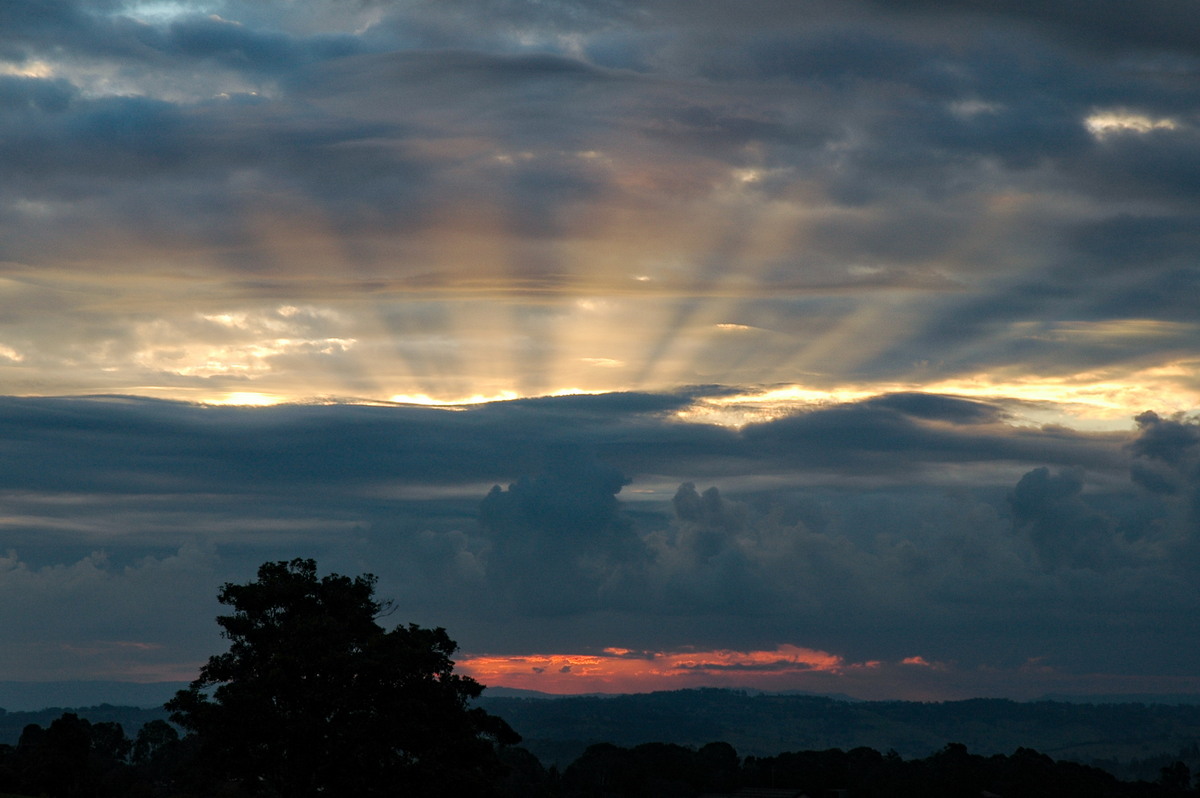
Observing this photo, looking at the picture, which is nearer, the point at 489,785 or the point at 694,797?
the point at 489,785

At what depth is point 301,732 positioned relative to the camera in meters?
61.8

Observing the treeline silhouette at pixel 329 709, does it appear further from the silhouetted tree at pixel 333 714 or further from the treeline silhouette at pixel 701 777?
the treeline silhouette at pixel 701 777

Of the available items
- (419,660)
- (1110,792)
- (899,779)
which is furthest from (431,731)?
(899,779)

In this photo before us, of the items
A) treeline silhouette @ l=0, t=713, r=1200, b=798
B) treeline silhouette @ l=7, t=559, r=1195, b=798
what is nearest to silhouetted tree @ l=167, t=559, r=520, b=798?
treeline silhouette @ l=7, t=559, r=1195, b=798

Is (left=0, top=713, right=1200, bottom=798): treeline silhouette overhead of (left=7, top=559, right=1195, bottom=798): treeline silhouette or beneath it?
beneath

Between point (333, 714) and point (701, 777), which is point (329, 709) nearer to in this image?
point (333, 714)

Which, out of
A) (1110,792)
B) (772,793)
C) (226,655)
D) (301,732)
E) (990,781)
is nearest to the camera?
(301,732)

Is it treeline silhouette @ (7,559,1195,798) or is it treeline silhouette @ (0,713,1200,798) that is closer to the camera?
treeline silhouette @ (7,559,1195,798)

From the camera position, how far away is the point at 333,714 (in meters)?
63.3

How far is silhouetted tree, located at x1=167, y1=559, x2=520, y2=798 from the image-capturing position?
203 feet

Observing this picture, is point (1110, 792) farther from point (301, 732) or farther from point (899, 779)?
point (301, 732)

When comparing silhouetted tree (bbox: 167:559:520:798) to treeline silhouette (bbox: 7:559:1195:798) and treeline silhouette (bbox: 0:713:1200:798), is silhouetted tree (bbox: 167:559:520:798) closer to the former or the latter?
treeline silhouette (bbox: 7:559:1195:798)

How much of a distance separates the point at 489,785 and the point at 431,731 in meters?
4.19

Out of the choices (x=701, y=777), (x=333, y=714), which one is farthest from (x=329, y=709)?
(x=701, y=777)
